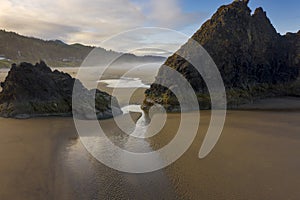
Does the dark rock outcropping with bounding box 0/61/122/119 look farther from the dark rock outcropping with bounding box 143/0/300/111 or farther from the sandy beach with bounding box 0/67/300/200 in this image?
the dark rock outcropping with bounding box 143/0/300/111

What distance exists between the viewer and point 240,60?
1856 centimetres

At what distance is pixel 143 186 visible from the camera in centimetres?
597

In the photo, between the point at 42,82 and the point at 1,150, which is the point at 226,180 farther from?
the point at 42,82

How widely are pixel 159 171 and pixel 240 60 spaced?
14.7 meters

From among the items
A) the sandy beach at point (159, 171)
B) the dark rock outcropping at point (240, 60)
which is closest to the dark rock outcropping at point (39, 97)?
the sandy beach at point (159, 171)

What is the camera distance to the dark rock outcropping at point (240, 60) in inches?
643

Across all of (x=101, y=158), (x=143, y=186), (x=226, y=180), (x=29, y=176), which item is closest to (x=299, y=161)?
(x=226, y=180)

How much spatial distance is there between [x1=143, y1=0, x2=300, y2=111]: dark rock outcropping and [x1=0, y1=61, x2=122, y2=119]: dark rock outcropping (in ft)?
13.1

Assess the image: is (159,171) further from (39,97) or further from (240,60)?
(240,60)

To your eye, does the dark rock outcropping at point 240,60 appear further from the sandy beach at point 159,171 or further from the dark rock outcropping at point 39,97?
the sandy beach at point 159,171

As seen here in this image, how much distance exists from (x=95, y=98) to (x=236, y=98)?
9.79 m

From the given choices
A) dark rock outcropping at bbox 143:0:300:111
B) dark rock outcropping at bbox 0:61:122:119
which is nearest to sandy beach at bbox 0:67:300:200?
dark rock outcropping at bbox 0:61:122:119

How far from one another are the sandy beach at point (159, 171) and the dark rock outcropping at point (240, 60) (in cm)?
598

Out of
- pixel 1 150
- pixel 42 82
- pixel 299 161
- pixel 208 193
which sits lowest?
pixel 1 150
